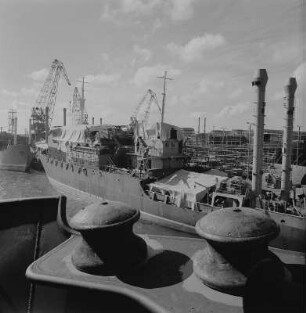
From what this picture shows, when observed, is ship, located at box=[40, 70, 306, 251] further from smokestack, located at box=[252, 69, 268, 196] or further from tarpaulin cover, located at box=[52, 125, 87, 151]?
smokestack, located at box=[252, 69, 268, 196]

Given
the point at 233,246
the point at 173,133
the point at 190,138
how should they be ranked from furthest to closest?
the point at 190,138 → the point at 173,133 → the point at 233,246

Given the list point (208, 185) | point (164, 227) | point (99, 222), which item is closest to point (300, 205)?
point (208, 185)

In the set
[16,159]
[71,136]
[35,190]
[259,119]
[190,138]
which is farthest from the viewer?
[190,138]

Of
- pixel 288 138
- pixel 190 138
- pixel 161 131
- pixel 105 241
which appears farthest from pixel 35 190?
pixel 190 138

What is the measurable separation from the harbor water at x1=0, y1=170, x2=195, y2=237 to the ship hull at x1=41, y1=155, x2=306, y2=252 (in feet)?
1.91

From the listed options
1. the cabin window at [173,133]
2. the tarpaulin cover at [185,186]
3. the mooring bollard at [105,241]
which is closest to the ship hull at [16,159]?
the cabin window at [173,133]

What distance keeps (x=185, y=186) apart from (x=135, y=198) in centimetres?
482

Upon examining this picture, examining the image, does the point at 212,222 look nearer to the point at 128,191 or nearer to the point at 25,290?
the point at 25,290

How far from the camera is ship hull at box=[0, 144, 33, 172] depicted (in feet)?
180

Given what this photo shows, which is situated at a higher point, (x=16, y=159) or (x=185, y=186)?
(x=185, y=186)

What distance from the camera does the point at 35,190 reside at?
3975 centimetres

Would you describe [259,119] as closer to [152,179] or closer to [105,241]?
[152,179]

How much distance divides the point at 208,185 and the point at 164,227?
16.4 ft

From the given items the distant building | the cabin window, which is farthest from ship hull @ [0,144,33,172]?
the cabin window
